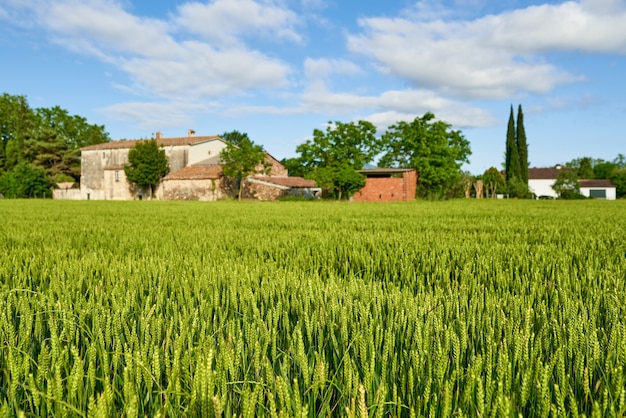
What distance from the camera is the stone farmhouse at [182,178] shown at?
46.7 meters

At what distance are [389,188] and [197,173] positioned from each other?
20.3m

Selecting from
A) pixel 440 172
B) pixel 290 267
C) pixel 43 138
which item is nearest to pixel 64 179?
pixel 43 138

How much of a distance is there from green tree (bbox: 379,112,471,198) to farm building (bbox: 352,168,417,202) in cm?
121

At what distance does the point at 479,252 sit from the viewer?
4453 mm

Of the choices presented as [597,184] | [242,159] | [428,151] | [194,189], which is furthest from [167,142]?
[597,184]

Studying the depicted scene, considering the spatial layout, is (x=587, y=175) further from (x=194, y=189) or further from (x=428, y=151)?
(x=194, y=189)

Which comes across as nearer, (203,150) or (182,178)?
(182,178)

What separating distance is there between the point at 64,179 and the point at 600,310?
2760 inches

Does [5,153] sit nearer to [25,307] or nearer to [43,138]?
[43,138]

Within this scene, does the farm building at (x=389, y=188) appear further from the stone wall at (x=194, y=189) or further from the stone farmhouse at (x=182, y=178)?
the stone wall at (x=194, y=189)

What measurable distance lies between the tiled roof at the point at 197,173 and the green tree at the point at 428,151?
17604 millimetres

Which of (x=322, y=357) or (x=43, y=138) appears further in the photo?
(x=43, y=138)

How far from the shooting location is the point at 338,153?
41812mm

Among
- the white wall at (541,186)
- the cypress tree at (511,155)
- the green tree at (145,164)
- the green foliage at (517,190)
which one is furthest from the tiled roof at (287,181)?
the white wall at (541,186)
